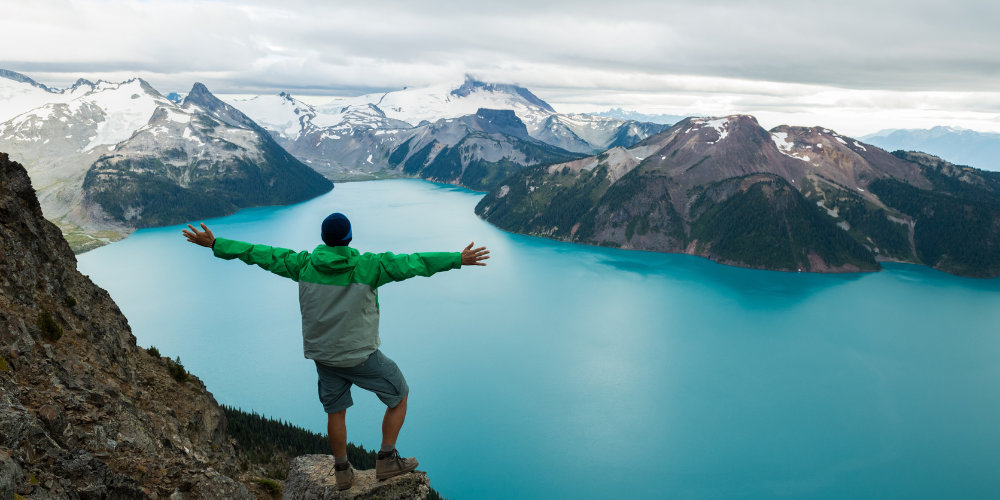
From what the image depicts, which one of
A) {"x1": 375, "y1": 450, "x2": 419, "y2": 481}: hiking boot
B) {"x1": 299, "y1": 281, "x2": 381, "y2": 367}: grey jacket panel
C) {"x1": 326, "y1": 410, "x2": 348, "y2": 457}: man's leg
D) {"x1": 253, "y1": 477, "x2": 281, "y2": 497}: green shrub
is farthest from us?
{"x1": 253, "y1": 477, "x2": 281, "y2": 497}: green shrub

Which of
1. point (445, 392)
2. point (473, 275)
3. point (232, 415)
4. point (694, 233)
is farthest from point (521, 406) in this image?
point (694, 233)

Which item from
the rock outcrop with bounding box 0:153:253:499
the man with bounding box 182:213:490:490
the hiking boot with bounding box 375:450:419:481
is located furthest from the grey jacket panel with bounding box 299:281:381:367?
the rock outcrop with bounding box 0:153:253:499

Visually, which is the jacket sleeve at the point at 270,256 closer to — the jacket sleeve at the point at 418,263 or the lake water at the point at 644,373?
the jacket sleeve at the point at 418,263

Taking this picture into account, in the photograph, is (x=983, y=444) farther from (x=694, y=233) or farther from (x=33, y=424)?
(x=694, y=233)

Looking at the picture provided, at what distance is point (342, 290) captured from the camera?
8.55 metres

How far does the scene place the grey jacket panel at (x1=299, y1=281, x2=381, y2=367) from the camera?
862cm

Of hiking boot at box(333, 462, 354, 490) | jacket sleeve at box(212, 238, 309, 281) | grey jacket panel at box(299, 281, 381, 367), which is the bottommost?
hiking boot at box(333, 462, 354, 490)

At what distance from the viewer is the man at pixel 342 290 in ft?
27.9

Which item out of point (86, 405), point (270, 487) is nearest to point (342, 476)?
point (86, 405)

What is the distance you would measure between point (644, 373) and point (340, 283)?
242 feet

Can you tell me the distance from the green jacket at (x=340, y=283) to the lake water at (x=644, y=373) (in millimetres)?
47304

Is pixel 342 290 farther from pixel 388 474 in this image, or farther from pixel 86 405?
pixel 86 405

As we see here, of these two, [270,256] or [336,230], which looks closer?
[336,230]

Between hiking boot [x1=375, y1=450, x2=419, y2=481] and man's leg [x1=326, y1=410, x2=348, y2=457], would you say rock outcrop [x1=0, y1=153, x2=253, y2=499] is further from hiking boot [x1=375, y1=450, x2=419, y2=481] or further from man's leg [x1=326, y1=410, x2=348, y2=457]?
hiking boot [x1=375, y1=450, x2=419, y2=481]
